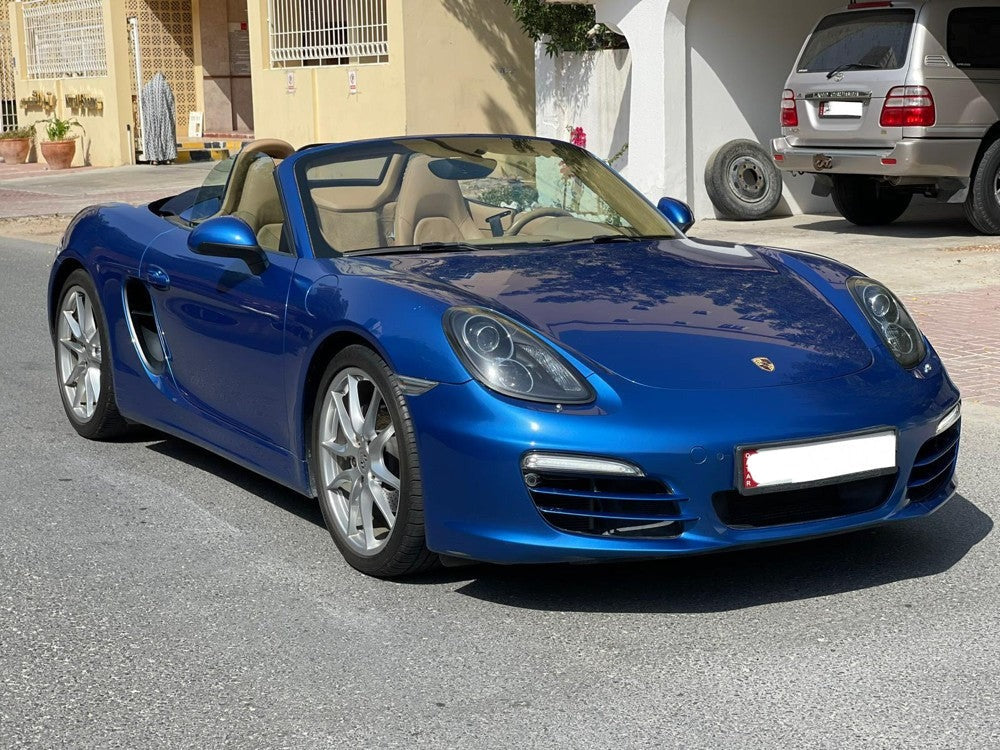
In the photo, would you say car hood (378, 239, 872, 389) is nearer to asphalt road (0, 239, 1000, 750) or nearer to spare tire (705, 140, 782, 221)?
asphalt road (0, 239, 1000, 750)

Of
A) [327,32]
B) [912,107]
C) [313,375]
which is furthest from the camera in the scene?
[327,32]

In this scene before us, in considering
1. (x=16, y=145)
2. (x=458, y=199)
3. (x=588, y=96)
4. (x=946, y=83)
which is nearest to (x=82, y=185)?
(x=16, y=145)

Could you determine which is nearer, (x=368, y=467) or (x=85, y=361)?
(x=368, y=467)

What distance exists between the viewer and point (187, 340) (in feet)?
17.7

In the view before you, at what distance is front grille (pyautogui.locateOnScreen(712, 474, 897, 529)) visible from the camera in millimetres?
3998

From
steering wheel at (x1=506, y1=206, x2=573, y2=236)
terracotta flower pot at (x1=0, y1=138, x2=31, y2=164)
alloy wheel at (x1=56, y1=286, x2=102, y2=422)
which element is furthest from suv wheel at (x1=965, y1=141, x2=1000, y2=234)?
terracotta flower pot at (x1=0, y1=138, x2=31, y2=164)

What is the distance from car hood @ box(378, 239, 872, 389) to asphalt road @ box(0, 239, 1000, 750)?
630mm

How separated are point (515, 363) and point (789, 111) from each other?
32.9ft

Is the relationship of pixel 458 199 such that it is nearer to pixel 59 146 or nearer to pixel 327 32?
pixel 327 32

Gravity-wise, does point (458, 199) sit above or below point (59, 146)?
above

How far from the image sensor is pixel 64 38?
28344 millimetres

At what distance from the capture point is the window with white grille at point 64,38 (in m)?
27.3

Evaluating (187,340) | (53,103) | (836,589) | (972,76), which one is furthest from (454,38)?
(836,589)

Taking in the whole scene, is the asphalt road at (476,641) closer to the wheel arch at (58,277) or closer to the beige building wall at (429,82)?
the wheel arch at (58,277)
